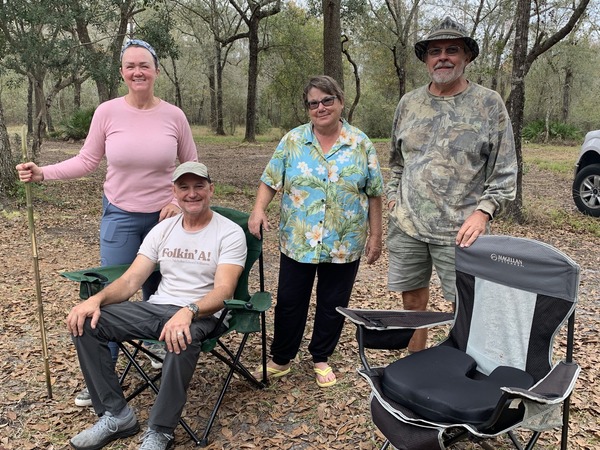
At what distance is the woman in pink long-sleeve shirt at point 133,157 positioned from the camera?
2.83m

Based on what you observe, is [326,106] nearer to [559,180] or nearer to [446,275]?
[446,275]

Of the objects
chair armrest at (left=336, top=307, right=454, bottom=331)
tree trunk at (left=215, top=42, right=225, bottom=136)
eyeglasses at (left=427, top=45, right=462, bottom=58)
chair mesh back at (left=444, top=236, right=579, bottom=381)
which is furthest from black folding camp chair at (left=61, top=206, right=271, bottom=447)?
tree trunk at (left=215, top=42, right=225, bottom=136)

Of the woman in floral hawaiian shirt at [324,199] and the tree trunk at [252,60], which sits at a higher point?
the tree trunk at [252,60]

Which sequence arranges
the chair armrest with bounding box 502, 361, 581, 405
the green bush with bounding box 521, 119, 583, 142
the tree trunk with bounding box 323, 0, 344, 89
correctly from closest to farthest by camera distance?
the chair armrest with bounding box 502, 361, 581, 405, the tree trunk with bounding box 323, 0, 344, 89, the green bush with bounding box 521, 119, 583, 142

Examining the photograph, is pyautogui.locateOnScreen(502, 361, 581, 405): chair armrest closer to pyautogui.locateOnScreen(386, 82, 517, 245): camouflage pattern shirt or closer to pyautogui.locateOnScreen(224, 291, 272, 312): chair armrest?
pyautogui.locateOnScreen(386, 82, 517, 245): camouflage pattern shirt

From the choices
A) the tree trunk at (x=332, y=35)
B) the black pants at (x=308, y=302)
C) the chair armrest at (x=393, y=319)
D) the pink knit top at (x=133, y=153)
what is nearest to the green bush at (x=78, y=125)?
the tree trunk at (x=332, y=35)

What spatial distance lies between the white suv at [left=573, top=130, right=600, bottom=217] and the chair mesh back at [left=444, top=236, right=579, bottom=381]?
19.5 ft

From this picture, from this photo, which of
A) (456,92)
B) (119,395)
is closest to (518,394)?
(456,92)

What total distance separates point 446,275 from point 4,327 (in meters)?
3.35

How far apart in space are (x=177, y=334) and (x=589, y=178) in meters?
7.21

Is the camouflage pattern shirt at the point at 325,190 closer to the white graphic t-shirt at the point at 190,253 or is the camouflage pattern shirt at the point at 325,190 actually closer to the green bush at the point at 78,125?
the white graphic t-shirt at the point at 190,253

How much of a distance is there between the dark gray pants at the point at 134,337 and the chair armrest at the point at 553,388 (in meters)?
1.46

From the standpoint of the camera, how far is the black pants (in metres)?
3.04

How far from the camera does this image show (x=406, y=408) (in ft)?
6.95
